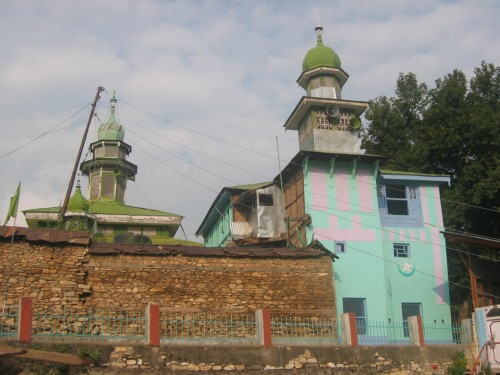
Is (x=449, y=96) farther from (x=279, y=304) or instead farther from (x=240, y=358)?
(x=240, y=358)

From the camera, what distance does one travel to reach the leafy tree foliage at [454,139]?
27.8 metres

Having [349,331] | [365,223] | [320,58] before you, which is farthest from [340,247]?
[320,58]

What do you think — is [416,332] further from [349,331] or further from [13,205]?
[13,205]

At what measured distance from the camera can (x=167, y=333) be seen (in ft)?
55.8

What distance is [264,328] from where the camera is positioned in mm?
15508

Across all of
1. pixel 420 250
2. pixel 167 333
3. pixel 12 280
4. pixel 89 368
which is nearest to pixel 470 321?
pixel 420 250

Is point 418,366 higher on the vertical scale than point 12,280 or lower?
lower

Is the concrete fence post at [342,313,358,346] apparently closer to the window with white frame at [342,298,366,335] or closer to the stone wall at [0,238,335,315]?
the stone wall at [0,238,335,315]

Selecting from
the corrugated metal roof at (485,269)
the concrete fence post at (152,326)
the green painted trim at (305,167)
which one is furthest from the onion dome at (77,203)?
the corrugated metal roof at (485,269)

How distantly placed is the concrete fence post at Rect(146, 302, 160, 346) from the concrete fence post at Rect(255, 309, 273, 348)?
286 cm

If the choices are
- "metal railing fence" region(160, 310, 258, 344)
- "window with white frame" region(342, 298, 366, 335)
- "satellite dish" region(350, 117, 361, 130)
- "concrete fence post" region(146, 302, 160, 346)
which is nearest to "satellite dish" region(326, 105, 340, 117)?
"satellite dish" region(350, 117, 361, 130)

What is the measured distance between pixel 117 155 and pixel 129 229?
300 inches

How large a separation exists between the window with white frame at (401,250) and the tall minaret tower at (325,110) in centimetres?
504

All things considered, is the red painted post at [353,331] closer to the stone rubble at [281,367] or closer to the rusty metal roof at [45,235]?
the stone rubble at [281,367]
